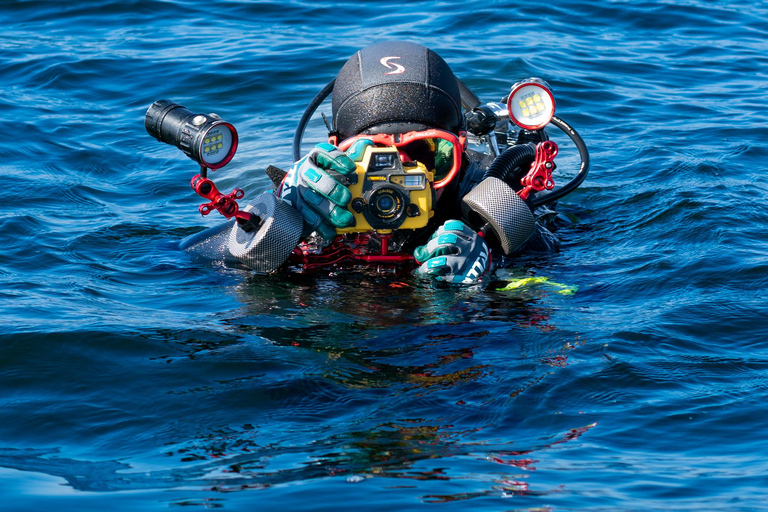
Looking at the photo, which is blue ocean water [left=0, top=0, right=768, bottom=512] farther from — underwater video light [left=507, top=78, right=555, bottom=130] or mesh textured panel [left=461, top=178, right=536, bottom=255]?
underwater video light [left=507, top=78, right=555, bottom=130]

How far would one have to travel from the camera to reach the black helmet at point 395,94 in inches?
210

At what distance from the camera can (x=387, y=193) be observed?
189 inches

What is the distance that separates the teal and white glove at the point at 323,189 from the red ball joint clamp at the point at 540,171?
941 millimetres

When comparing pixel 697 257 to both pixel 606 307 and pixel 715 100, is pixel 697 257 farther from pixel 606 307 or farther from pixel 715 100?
pixel 715 100

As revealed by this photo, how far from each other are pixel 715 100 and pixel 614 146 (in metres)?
2.06

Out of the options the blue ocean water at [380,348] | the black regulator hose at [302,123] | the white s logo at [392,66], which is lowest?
the blue ocean water at [380,348]

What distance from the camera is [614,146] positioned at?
8602 millimetres

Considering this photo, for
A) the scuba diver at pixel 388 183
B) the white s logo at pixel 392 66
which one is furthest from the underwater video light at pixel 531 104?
the white s logo at pixel 392 66

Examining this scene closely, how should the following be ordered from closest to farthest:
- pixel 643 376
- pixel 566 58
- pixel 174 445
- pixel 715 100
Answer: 1. pixel 174 445
2. pixel 643 376
3. pixel 715 100
4. pixel 566 58

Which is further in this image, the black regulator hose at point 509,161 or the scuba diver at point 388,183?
the black regulator hose at point 509,161

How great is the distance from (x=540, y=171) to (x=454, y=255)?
0.78 metres

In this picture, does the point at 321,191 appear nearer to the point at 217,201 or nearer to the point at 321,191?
the point at 321,191

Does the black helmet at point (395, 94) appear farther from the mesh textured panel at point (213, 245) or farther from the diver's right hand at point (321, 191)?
the mesh textured panel at point (213, 245)

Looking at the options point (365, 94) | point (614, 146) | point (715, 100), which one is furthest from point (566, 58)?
point (365, 94)
